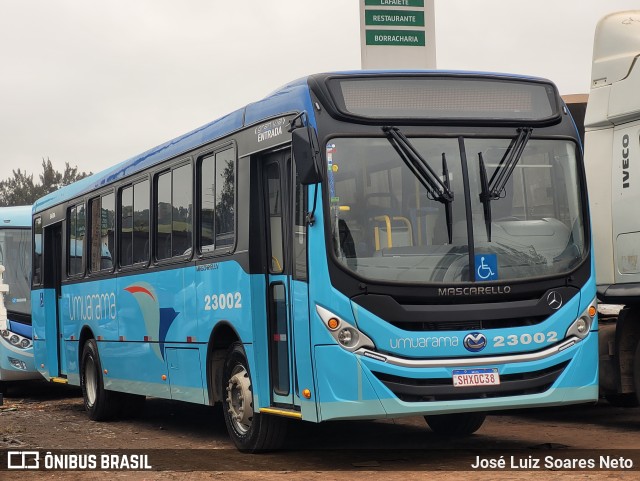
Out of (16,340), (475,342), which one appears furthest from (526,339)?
(16,340)

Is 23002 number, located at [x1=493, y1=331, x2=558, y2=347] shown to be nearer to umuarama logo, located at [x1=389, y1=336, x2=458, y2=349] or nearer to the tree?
umuarama logo, located at [x1=389, y1=336, x2=458, y2=349]

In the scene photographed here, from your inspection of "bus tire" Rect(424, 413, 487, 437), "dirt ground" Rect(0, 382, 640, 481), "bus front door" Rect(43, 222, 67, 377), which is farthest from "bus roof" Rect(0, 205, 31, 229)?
"bus tire" Rect(424, 413, 487, 437)

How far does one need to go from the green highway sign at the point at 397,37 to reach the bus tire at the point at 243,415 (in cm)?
840

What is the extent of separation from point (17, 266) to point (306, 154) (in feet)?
44.1

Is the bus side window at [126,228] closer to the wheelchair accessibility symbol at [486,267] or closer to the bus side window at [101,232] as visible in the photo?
the bus side window at [101,232]

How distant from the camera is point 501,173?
10.3 metres

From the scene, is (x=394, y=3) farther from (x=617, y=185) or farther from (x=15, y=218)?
(x=15, y=218)

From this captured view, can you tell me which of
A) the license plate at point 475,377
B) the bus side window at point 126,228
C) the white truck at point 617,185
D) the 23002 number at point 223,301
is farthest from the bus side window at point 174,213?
the white truck at point 617,185

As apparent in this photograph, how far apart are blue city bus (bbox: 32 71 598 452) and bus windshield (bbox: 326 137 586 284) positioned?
0.05ft

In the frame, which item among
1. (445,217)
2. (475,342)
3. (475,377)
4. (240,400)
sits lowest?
(240,400)

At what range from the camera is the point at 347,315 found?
31.8ft

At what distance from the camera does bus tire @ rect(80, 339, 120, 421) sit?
16.5m

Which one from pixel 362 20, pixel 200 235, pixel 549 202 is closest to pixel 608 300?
pixel 549 202

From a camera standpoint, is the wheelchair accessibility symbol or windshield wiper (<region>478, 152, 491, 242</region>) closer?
the wheelchair accessibility symbol
